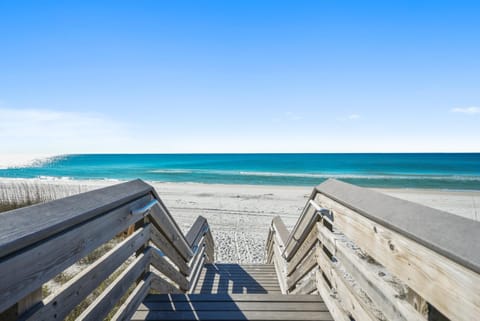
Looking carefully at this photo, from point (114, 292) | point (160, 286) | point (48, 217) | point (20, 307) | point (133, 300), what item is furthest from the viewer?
point (160, 286)

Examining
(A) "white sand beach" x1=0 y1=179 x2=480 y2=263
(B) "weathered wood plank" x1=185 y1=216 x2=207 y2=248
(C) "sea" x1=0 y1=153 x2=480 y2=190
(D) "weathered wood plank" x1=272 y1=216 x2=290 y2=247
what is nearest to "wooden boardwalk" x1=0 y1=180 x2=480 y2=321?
(B) "weathered wood plank" x1=185 y1=216 x2=207 y2=248

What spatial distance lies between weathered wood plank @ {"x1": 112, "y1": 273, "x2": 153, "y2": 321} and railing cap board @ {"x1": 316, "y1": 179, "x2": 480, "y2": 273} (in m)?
1.57

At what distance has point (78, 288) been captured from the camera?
1.18 m

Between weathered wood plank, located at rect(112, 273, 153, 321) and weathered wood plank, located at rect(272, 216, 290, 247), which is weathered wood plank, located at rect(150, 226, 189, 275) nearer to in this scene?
weathered wood plank, located at rect(112, 273, 153, 321)

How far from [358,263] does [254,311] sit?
1.04 metres

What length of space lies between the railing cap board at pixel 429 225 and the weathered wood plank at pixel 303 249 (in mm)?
918

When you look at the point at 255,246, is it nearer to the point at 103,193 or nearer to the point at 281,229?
the point at 281,229

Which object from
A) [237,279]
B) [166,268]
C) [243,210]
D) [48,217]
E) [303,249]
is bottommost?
[243,210]

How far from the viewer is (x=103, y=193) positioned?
1.49 metres

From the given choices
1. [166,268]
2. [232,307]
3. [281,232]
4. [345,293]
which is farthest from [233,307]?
[281,232]

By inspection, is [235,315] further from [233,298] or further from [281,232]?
[281,232]

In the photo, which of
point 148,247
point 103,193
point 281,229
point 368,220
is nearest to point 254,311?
point 148,247

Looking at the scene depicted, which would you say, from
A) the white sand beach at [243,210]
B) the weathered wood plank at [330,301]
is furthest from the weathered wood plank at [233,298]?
the white sand beach at [243,210]

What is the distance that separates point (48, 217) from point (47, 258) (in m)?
0.15
